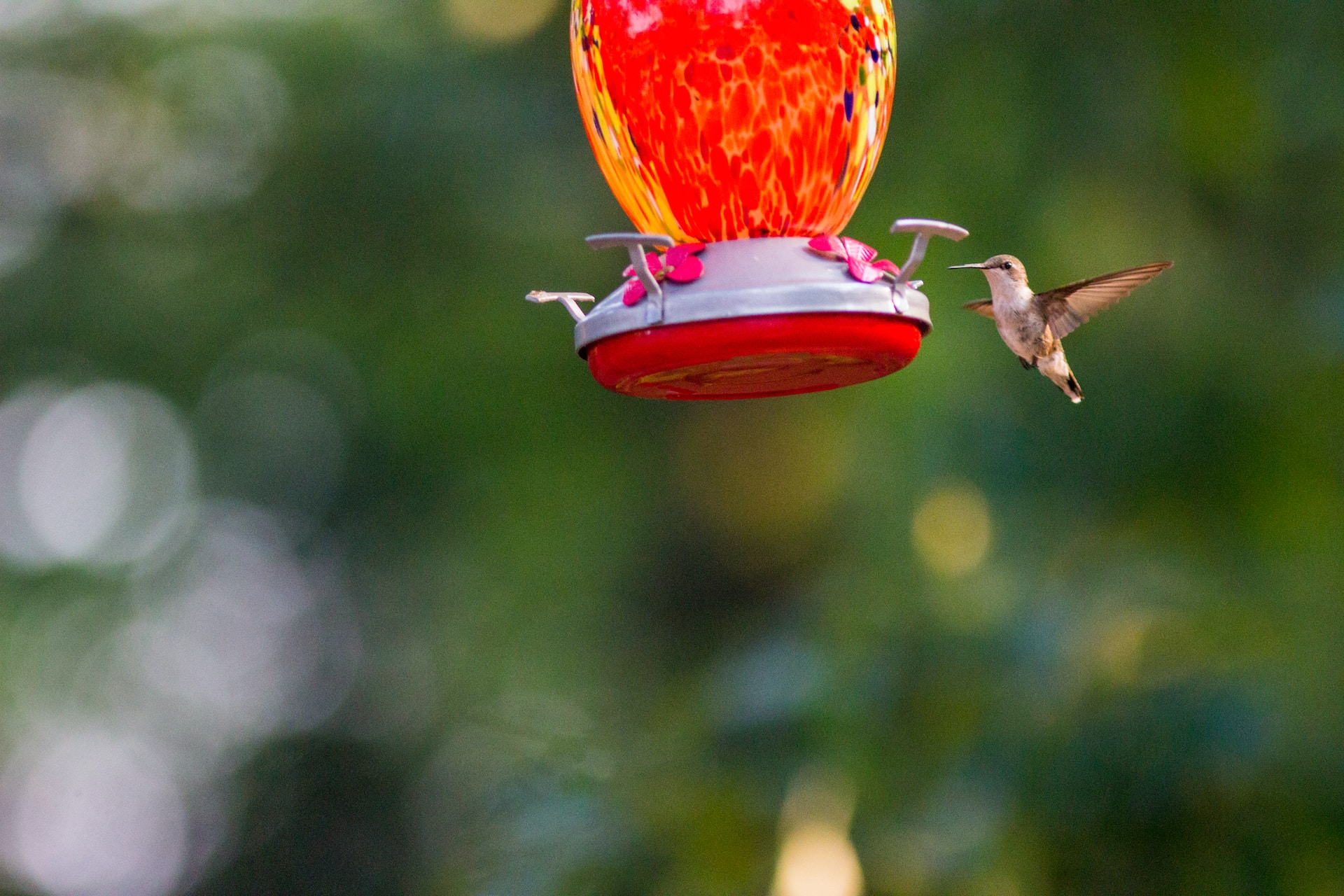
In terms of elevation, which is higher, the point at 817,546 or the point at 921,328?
the point at 921,328

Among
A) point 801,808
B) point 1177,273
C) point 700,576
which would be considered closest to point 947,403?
point 1177,273

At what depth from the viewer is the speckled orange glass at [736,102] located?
2.54 metres

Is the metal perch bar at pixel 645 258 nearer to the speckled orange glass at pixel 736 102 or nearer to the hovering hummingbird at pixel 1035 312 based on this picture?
the speckled orange glass at pixel 736 102

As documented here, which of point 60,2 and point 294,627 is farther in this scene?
point 294,627

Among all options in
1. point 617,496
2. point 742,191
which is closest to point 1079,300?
point 742,191

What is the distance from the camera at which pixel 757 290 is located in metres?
2.17

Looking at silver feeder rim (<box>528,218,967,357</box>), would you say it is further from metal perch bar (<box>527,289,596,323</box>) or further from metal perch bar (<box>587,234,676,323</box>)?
metal perch bar (<box>527,289,596,323</box>)

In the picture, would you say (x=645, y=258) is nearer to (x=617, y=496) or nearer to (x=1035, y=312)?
(x=1035, y=312)

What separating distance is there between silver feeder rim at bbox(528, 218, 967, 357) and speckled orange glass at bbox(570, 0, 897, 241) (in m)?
0.36

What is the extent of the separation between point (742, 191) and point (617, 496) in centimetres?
556

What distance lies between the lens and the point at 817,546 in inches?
309

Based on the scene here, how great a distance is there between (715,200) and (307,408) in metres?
7.18

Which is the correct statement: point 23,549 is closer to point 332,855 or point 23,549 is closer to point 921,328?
point 332,855

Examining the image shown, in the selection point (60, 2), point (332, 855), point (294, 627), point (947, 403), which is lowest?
point (332, 855)
